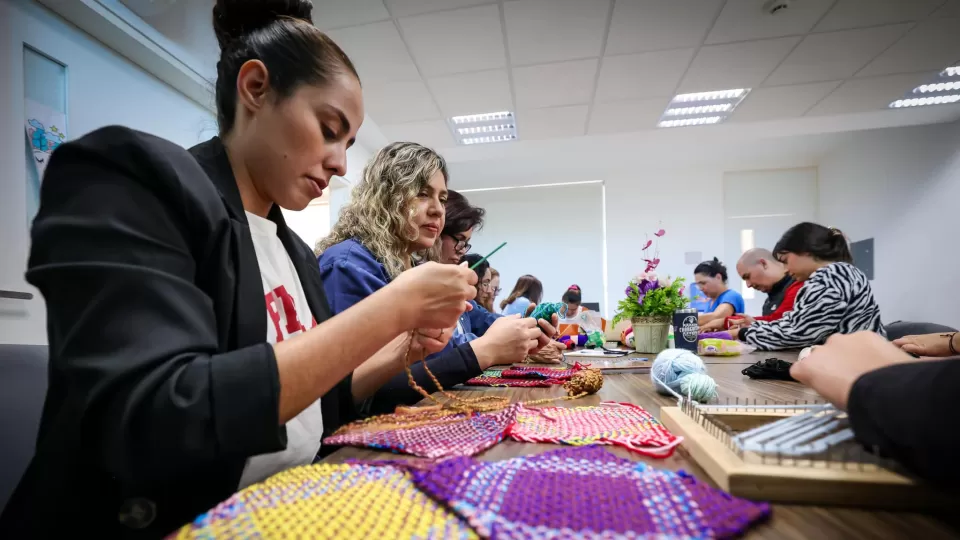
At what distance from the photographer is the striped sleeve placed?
185 centimetres

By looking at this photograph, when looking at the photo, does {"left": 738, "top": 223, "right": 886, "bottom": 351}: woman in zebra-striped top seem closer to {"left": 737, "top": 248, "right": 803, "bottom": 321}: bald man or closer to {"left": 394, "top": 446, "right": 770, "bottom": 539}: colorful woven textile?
{"left": 737, "top": 248, "right": 803, "bottom": 321}: bald man

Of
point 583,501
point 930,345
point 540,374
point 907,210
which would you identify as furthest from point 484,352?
point 907,210

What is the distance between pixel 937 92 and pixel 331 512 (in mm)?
5504

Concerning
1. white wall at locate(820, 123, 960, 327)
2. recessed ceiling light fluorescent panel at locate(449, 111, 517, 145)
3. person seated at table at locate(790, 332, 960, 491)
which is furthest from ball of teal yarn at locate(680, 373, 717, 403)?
white wall at locate(820, 123, 960, 327)

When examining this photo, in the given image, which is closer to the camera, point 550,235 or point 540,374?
point 540,374

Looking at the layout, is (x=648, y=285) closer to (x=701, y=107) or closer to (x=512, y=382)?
(x=512, y=382)

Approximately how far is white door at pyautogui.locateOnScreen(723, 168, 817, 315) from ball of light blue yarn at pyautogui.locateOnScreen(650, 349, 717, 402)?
17.6 ft

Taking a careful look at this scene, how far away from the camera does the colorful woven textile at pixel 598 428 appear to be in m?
0.51

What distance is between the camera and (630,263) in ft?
18.6

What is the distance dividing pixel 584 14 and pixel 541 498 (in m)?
2.84

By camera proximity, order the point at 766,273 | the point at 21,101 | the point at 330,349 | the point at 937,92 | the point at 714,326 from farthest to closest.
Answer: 1. the point at 937,92
2. the point at 766,273
3. the point at 714,326
4. the point at 21,101
5. the point at 330,349

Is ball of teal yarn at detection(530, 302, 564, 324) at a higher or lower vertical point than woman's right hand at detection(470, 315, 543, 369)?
higher

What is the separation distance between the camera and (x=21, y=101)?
1.82 m

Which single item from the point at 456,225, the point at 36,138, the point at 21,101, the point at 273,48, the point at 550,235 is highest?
the point at 21,101
